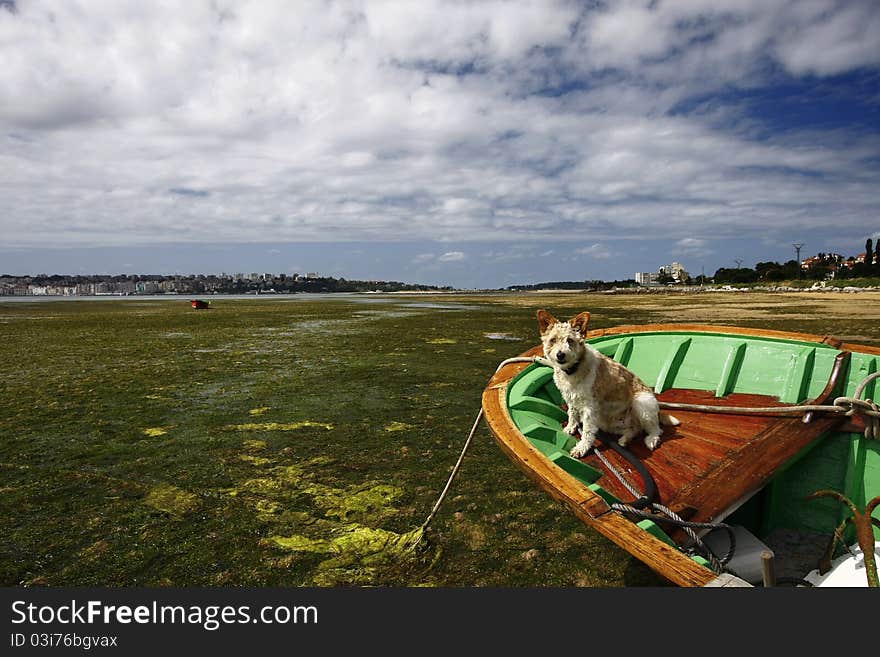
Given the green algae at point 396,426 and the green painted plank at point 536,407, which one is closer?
the green painted plank at point 536,407

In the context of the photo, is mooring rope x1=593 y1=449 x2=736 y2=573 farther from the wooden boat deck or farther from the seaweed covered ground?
the seaweed covered ground

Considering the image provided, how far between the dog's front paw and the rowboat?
8cm

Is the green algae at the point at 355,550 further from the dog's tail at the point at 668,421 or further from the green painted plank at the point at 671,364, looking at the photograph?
the green painted plank at the point at 671,364

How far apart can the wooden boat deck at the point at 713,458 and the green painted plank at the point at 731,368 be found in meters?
0.57

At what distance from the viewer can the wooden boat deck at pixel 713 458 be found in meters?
4.10

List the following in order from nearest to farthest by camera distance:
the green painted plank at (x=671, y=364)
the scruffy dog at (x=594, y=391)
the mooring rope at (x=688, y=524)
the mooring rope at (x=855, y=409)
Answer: the mooring rope at (x=688, y=524), the mooring rope at (x=855, y=409), the scruffy dog at (x=594, y=391), the green painted plank at (x=671, y=364)

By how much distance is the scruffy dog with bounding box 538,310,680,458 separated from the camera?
4.70m

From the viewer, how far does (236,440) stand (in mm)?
Answer: 8859

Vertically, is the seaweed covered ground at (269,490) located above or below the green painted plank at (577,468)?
below

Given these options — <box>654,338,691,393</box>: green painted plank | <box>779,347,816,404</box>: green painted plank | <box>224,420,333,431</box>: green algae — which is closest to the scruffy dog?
<box>654,338,691,393</box>: green painted plank

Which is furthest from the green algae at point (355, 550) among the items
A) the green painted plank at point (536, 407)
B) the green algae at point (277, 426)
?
the green algae at point (277, 426)

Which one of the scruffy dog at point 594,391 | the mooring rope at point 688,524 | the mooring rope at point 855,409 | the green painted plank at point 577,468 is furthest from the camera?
the scruffy dog at point 594,391

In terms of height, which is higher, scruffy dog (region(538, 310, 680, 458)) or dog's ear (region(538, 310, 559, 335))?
dog's ear (region(538, 310, 559, 335))

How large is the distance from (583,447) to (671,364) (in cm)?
309
